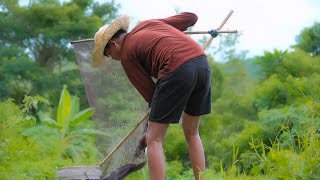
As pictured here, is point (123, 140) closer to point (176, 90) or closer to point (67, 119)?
point (176, 90)

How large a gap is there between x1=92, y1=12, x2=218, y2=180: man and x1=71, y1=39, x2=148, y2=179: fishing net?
0.38 meters

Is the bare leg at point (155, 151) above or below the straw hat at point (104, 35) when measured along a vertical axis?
A: below

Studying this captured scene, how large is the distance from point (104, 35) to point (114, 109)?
3.45ft

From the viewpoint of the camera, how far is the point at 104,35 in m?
5.53

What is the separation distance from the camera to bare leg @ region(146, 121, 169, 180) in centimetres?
513

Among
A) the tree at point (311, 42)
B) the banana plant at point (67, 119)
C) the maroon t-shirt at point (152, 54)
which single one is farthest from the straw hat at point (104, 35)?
the tree at point (311, 42)

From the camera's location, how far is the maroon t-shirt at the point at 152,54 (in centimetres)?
519

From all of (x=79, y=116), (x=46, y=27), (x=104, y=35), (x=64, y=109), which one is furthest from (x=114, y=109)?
(x=46, y=27)

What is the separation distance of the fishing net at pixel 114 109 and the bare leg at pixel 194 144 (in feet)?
1.48

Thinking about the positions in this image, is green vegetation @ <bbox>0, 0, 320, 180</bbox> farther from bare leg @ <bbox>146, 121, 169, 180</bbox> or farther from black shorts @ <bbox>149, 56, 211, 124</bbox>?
black shorts @ <bbox>149, 56, 211, 124</bbox>

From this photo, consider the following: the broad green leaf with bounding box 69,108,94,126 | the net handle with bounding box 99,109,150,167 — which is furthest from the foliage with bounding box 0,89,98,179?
the net handle with bounding box 99,109,150,167

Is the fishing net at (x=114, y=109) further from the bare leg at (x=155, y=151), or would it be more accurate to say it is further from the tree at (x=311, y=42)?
the tree at (x=311, y=42)

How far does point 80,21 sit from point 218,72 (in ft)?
10.4

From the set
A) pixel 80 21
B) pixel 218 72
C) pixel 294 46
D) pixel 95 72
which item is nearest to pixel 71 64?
pixel 80 21
